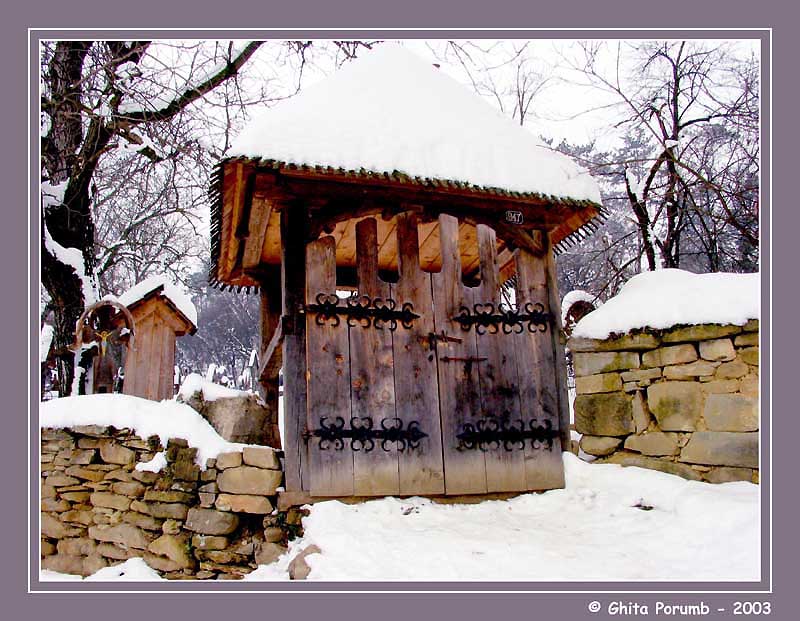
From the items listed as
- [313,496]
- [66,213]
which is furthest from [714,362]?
[66,213]

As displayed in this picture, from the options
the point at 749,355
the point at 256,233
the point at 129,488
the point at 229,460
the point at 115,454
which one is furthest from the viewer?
the point at 256,233

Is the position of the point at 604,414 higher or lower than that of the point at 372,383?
lower

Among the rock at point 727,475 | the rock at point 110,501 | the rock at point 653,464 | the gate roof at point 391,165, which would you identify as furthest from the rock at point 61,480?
the rock at point 727,475

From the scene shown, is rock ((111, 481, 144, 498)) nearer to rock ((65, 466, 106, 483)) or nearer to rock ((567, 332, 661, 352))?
rock ((65, 466, 106, 483))

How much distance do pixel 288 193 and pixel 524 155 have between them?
77.1 inches

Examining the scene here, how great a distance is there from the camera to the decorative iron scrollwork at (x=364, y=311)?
489cm

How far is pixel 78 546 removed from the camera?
5.31 metres

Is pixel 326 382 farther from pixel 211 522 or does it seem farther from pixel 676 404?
pixel 676 404

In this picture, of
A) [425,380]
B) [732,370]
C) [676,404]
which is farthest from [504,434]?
[732,370]

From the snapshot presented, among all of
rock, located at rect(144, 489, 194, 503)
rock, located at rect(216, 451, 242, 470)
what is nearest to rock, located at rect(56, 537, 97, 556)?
rock, located at rect(144, 489, 194, 503)

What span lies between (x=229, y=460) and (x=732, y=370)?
356 centimetres

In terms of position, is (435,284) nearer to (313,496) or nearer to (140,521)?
(313,496)

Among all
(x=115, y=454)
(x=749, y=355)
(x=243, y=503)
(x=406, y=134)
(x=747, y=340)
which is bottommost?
(x=243, y=503)

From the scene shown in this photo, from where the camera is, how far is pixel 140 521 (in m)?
5.03
